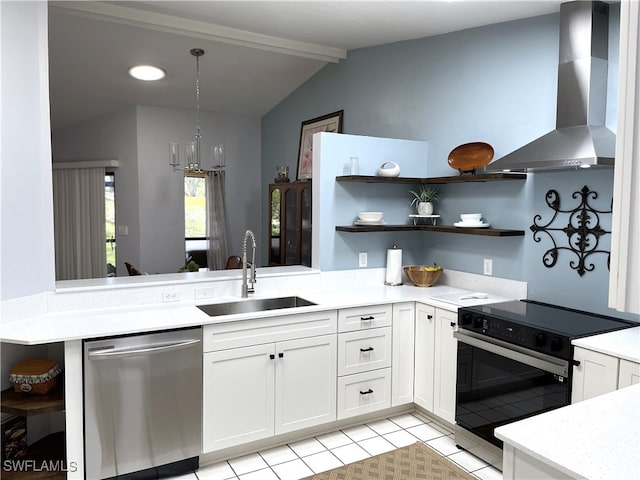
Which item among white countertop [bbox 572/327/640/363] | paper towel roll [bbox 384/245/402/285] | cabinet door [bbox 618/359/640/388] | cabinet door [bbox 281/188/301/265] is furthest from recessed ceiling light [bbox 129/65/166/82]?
cabinet door [bbox 618/359/640/388]

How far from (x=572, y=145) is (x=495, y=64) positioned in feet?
3.55

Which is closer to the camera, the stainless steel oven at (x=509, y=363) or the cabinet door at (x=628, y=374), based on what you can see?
the cabinet door at (x=628, y=374)

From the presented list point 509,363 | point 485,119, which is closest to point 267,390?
point 509,363

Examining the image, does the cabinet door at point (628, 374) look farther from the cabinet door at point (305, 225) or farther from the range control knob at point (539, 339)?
the cabinet door at point (305, 225)

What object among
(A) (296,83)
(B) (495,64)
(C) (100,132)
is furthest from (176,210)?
(B) (495,64)

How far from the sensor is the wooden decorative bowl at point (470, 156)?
3.43m

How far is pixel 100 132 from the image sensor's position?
19.9 ft

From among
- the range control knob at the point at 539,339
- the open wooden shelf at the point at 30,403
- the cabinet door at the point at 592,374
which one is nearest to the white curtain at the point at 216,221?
the open wooden shelf at the point at 30,403

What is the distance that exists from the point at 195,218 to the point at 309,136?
6.24 feet

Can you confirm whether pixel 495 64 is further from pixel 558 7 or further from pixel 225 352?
pixel 225 352

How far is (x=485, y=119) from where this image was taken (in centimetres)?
350

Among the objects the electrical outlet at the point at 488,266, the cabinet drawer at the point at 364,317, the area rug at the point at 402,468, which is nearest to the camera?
the area rug at the point at 402,468

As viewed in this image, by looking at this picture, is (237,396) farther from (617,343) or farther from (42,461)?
(617,343)

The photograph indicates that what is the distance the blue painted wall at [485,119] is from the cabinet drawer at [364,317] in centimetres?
62
